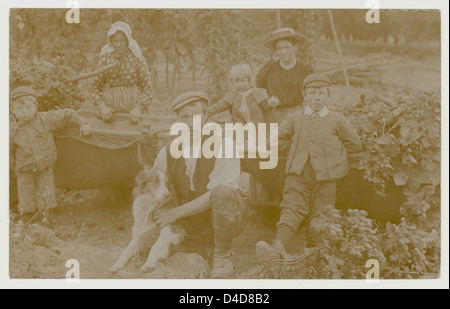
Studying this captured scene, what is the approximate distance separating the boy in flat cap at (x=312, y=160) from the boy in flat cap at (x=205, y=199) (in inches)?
13.0

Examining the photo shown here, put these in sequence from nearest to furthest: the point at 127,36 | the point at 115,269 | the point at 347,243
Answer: the point at 347,243 → the point at 115,269 → the point at 127,36

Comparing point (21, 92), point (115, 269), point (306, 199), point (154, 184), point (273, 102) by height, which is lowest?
point (115, 269)

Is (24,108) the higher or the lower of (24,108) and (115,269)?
the higher

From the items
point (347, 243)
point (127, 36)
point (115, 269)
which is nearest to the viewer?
point (347, 243)

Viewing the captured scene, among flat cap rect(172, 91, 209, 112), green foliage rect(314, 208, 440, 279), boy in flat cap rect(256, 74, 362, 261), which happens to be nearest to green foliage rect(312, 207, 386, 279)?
green foliage rect(314, 208, 440, 279)

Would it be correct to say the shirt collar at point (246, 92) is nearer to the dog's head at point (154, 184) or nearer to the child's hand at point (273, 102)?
the child's hand at point (273, 102)

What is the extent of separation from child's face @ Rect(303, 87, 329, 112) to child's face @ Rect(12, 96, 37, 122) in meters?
2.54

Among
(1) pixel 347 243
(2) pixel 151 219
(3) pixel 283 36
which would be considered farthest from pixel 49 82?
(1) pixel 347 243

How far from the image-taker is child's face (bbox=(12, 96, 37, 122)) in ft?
18.9

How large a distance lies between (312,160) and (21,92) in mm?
2756

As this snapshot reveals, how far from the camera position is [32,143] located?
577 cm

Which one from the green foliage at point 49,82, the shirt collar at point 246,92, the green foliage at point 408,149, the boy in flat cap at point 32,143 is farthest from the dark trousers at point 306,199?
the green foliage at point 49,82

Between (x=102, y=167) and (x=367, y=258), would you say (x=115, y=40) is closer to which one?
(x=102, y=167)

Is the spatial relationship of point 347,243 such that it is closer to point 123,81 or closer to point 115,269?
point 115,269
